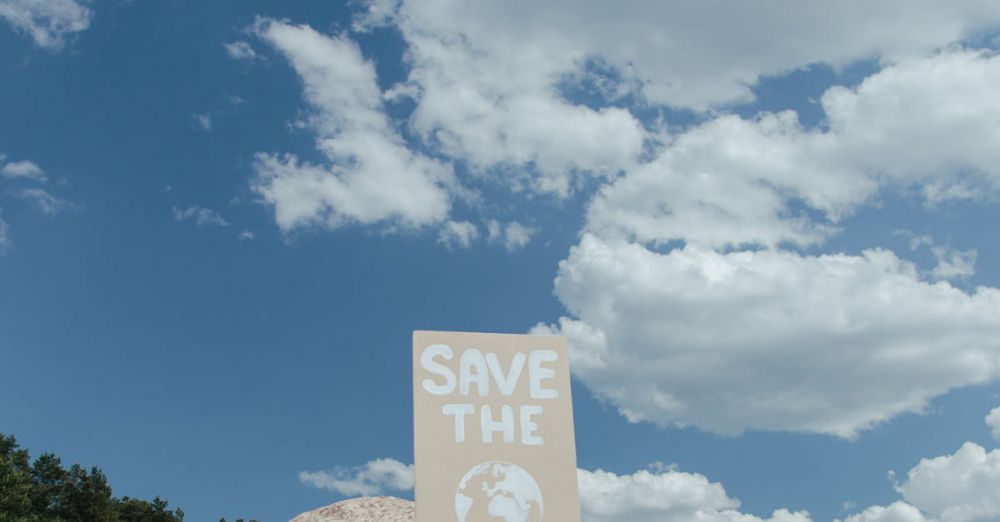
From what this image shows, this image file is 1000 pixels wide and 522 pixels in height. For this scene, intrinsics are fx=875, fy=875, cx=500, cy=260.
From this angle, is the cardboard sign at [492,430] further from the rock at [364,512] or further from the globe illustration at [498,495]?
the rock at [364,512]

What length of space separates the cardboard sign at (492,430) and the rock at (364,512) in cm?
2467

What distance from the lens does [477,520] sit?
2258 cm

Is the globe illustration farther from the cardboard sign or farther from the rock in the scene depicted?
the rock

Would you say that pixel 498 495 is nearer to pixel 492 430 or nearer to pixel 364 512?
pixel 492 430

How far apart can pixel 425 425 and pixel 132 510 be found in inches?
1504

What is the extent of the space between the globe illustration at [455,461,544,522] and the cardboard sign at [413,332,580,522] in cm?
3

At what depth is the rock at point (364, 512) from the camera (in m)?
46.6

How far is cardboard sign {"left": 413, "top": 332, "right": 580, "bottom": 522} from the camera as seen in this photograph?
2269 centimetres

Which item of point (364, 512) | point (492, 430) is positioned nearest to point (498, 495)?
point (492, 430)

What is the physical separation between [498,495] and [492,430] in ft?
5.56

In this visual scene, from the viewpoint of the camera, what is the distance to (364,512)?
47250 millimetres

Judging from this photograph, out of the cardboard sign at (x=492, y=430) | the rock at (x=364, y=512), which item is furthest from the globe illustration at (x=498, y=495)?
the rock at (x=364, y=512)

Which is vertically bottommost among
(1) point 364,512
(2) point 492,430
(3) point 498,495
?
(3) point 498,495

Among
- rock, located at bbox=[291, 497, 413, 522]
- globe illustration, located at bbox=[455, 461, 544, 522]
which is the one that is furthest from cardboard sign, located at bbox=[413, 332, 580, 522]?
rock, located at bbox=[291, 497, 413, 522]
